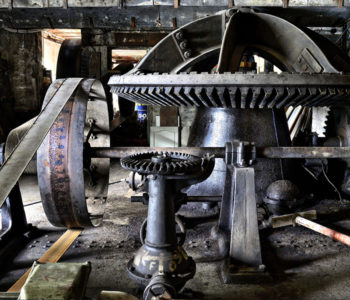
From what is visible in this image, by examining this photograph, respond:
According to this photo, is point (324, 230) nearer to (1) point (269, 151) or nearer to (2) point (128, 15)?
(1) point (269, 151)

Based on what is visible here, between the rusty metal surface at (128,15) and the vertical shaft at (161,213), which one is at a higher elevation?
the rusty metal surface at (128,15)

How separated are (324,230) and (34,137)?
6.08 ft

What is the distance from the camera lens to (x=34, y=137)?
169 cm

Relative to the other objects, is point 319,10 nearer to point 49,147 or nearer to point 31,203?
point 49,147

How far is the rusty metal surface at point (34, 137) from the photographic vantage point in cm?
141

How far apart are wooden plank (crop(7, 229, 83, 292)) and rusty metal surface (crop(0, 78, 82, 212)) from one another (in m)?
0.61

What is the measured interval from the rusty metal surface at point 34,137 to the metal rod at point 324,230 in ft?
5.81

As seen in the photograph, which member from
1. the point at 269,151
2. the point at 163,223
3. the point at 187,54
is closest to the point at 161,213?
the point at 163,223

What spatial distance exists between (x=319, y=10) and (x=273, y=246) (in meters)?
2.99

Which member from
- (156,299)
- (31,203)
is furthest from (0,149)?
(156,299)

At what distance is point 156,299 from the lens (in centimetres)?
→ 129

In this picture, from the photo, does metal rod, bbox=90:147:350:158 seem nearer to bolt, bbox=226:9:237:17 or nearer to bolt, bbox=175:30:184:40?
bolt, bbox=175:30:184:40

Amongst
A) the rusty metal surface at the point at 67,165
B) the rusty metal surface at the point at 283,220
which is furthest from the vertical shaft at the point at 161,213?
the rusty metal surface at the point at 283,220

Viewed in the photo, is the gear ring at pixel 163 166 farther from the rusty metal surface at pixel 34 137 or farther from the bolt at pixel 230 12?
the bolt at pixel 230 12
